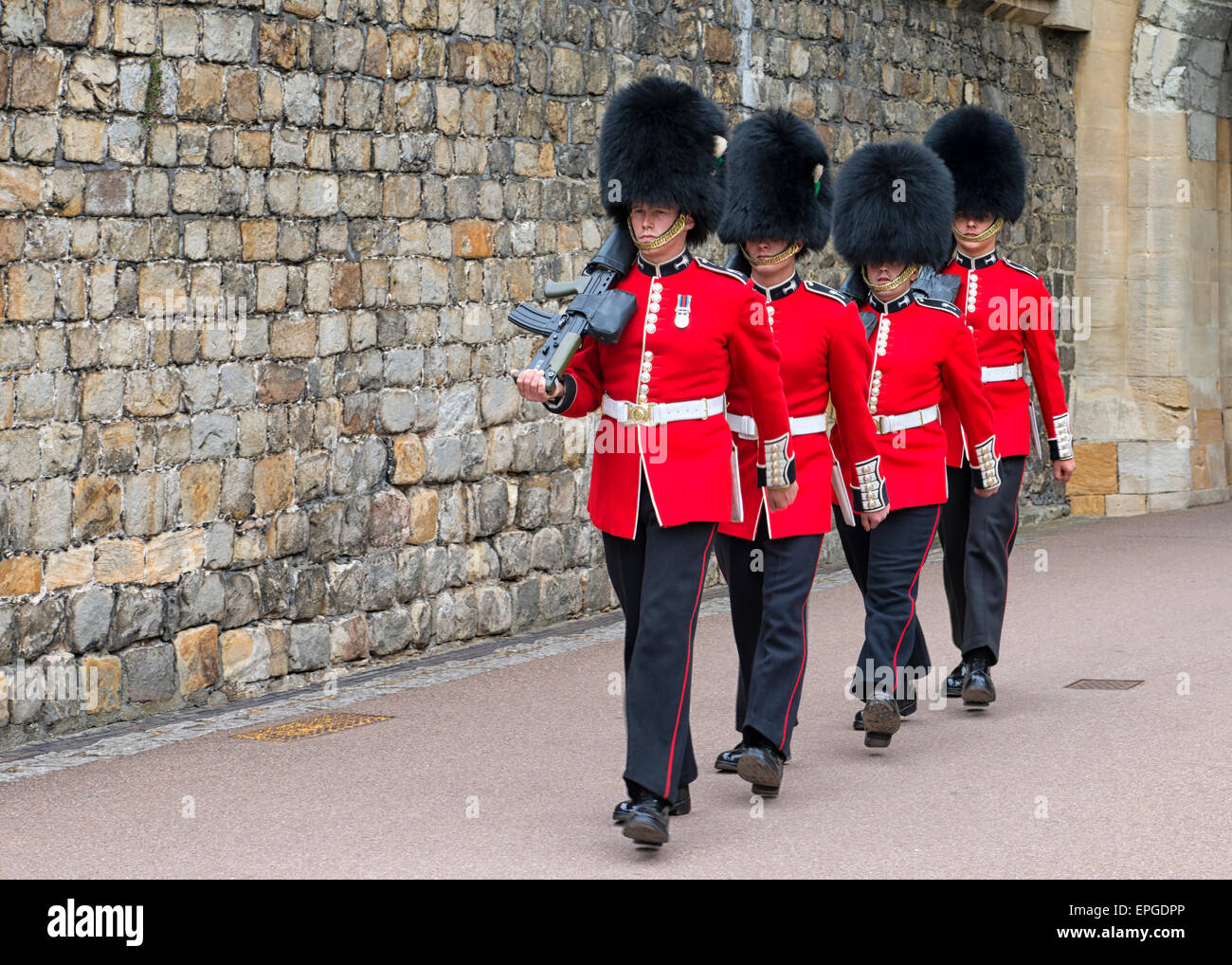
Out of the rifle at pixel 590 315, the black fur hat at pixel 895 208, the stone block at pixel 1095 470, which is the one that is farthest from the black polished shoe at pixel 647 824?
the stone block at pixel 1095 470

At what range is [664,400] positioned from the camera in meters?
4.53

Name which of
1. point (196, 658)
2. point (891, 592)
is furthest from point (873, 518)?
point (196, 658)

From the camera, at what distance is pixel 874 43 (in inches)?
414

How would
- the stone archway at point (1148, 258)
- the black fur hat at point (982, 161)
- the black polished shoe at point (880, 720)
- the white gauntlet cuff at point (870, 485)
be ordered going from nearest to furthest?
the white gauntlet cuff at point (870, 485) → the black polished shoe at point (880, 720) → the black fur hat at point (982, 161) → the stone archway at point (1148, 258)

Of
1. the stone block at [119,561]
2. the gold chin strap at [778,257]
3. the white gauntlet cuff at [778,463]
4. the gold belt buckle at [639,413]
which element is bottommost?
the stone block at [119,561]

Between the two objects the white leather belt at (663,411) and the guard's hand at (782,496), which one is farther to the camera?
the guard's hand at (782,496)

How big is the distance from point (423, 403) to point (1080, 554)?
435 cm

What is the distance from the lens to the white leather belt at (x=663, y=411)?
14.9ft

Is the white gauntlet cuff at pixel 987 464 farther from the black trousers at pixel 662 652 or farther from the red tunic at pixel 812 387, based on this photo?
the black trousers at pixel 662 652

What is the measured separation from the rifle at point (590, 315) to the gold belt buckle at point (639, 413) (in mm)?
169

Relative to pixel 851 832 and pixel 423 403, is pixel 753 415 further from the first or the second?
pixel 423 403

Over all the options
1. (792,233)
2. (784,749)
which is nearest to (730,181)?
(792,233)

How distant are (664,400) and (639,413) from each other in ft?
0.23

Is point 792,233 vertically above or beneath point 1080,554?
above
